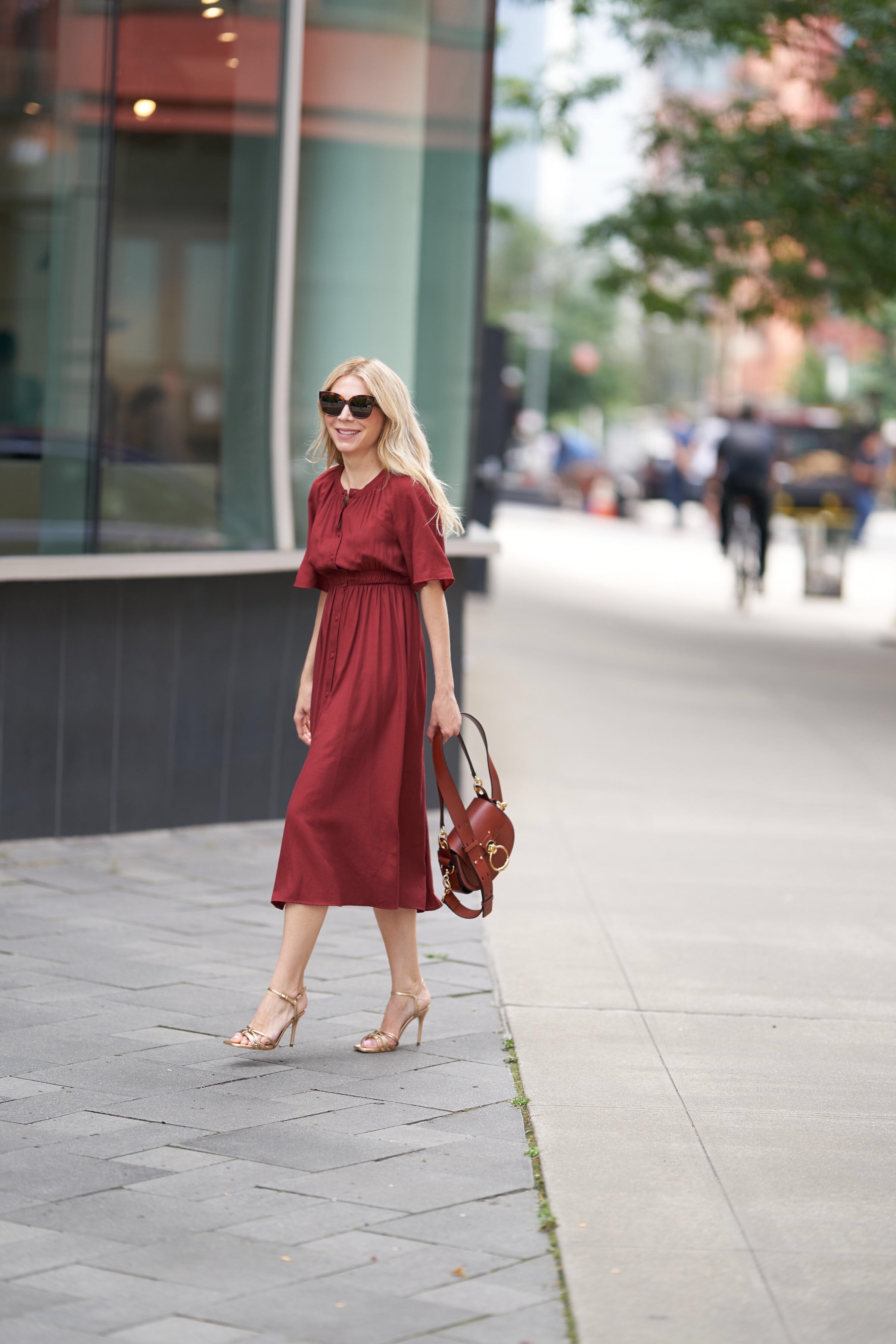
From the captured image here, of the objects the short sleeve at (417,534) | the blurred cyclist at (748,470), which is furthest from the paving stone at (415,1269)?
the blurred cyclist at (748,470)

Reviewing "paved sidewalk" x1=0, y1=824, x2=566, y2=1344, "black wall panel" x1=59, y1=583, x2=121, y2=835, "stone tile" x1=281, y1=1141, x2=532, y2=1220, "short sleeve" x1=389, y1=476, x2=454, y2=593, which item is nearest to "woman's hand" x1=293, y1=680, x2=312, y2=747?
"short sleeve" x1=389, y1=476, x2=454, y2=593

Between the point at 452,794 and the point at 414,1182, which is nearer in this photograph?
the point at 414,1182

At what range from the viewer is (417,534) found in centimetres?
479

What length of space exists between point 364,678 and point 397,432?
2.16ft

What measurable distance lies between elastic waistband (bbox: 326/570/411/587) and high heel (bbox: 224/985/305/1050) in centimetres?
109

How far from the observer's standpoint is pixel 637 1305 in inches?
135

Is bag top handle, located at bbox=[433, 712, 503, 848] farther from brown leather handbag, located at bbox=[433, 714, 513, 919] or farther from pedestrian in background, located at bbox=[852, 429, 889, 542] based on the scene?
pedestrian in background, located at bbox=[852, 429, 889, 542]

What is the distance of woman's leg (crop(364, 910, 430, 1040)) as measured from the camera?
499 cm

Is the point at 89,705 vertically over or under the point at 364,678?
under

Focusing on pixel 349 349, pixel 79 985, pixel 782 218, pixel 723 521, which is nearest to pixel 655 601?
pixel 723 521

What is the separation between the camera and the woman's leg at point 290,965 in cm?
482

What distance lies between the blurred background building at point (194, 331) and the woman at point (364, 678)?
2.87 meters

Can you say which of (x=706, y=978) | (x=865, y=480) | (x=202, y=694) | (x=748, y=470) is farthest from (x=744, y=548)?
(x=865, y=480)

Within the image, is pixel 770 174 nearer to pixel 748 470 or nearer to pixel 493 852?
pixel 748 470
